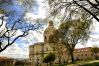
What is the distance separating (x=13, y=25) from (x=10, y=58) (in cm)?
2076

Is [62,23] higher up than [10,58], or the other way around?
[62,23]

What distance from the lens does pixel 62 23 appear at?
28.1m

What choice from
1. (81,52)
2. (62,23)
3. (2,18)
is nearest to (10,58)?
(2,18)

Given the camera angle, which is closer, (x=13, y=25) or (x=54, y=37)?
(x=13, y=25)

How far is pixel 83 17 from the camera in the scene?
27.7 meters

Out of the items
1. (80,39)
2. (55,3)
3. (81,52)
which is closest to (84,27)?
(55,3)

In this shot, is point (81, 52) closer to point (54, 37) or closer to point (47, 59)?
point (54, 37)

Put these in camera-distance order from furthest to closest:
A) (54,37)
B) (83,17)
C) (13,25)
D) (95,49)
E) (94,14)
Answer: (95,49) → (54,37) → (13,25) → (83,17) → (94,14)

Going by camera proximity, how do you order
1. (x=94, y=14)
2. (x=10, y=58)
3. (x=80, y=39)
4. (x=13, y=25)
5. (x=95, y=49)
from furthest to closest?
(x=95, y=49), (x=80, y=39), (x=10, y=58), (x=13, y=25), (x=94, y=14)

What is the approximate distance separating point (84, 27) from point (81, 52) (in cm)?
8540

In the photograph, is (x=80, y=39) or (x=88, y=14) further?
(x=80, y=39)

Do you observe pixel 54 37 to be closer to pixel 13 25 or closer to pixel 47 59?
pixel 47 59

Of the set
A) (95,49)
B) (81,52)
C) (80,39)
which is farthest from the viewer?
(81,52)

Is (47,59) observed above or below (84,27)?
below
